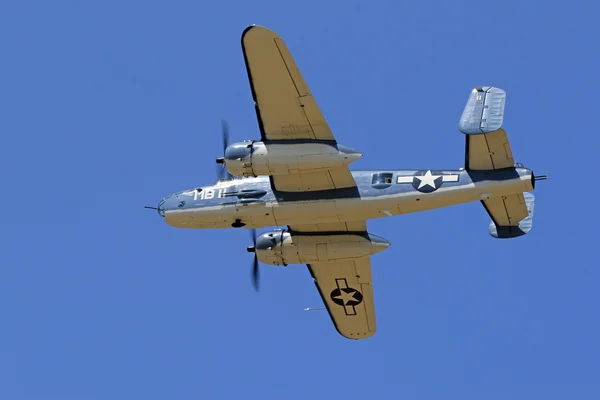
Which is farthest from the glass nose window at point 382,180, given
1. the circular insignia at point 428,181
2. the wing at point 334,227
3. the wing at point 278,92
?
the wing at point 334,227

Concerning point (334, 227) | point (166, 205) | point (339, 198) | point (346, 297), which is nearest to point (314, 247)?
point (334, 227)

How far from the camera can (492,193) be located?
36.6 m

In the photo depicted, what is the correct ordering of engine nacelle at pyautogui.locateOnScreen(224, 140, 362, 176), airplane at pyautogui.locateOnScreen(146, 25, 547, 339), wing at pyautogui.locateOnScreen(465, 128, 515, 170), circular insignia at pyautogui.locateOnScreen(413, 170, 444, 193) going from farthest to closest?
circular insignia at pyautogui.locateOnScreen(413, 170, 444, 193)
engine nacelle at pyautogui.locateOnScreen(224, 140, 362, 176)
wing at pyautogui.locateOnScreen(465, 128, 515, 170)
airplane at pyautogui.locateOnScreen(146, 25, 547, 339)

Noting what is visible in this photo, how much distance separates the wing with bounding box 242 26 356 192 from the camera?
34.5 meters

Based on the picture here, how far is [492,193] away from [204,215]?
10.1 m

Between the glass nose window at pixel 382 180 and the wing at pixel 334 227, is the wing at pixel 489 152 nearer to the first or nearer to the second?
the glass nose window at pixel 382 180

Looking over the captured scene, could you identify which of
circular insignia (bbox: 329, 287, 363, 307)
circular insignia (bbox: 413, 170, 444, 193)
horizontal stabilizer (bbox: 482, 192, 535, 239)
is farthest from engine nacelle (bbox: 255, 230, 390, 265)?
horizontal stabilizer (bbox: 482, 192, 535, 239)

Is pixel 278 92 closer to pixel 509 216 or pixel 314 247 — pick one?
pixel 314 247

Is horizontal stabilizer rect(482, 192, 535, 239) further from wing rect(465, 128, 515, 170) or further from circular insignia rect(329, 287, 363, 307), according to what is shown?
circular insignia rect(329, 287, 363, 307)

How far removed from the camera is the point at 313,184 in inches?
1501

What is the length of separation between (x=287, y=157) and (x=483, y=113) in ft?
21.0

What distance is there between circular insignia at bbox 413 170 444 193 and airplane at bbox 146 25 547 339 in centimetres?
3

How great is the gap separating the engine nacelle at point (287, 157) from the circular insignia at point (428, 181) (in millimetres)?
2286

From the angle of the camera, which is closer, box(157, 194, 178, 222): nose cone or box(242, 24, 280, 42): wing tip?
box(242, 24, 280, 42): wing tip
